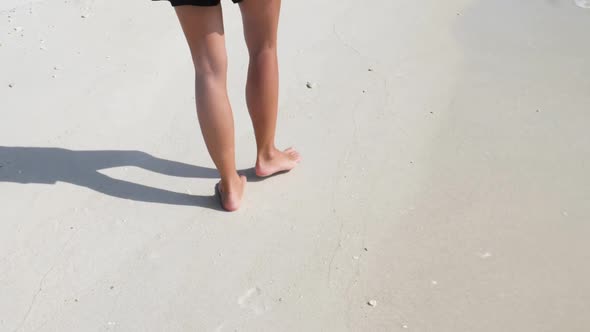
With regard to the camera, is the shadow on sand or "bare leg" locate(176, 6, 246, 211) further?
the shadow on sand

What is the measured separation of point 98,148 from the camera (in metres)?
2.39

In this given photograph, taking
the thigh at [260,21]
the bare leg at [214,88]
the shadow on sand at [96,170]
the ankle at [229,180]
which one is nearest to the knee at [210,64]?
the bare leg at [214,88]

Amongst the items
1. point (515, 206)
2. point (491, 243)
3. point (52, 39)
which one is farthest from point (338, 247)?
point (52, 39)

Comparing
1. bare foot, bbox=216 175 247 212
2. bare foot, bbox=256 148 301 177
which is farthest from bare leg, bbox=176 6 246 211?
bare foot, bbox=256 148 301 177

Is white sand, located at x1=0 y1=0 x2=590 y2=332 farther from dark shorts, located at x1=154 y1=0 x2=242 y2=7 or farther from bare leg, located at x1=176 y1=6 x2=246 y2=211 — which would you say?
dark shorts, located at x1=154 y1=0 x2=242 y2=7

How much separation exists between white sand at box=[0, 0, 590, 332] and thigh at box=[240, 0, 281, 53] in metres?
0.52

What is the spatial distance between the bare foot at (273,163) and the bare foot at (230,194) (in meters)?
0.13

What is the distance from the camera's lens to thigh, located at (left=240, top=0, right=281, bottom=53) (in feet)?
6.06

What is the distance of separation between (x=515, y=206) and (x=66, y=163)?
155cm

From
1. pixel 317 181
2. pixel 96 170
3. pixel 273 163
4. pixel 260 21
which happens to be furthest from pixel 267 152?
pixel 96 170

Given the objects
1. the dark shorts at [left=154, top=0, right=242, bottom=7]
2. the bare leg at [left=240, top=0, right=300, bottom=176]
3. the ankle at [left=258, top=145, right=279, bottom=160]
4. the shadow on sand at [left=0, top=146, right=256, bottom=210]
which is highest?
the dark shorts at [left=154, top=0, right=242, bottom=7]

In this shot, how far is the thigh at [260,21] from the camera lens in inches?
72.7

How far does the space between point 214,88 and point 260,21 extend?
238 mm

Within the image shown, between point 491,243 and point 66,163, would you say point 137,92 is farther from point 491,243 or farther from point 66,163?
point 491,243
